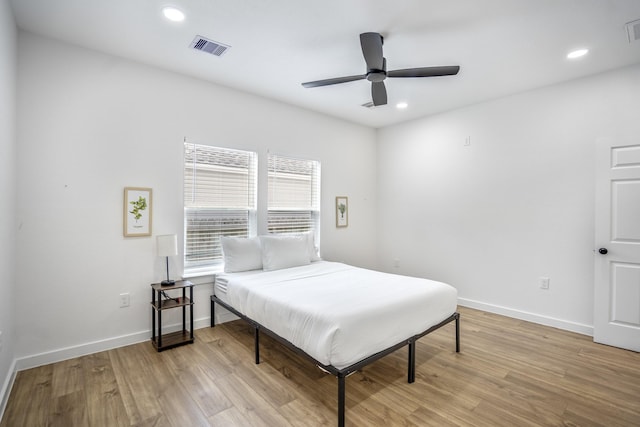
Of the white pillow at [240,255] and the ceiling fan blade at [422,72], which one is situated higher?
the ceiling fan blade at [422,72]

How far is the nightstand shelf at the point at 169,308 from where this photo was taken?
294 centimetres

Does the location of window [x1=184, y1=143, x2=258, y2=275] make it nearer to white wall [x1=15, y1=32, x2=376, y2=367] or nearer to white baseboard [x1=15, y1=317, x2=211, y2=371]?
white wall [x1=15, y1=32, x2=376, y2=367]

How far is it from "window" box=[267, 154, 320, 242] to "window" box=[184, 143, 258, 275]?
11.8 inches

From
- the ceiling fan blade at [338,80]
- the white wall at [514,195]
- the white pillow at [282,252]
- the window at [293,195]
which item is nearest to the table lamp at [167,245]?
the white pillow at [282,252]

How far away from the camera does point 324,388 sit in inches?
91.8

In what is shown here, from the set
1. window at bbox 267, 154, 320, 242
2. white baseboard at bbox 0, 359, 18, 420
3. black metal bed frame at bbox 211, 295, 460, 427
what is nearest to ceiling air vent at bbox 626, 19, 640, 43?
black metal bed frame at bbox 211, 295, 460, 427

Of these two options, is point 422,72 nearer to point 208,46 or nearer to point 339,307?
point 208,46

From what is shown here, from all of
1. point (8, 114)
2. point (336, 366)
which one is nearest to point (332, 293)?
point (336, 366)

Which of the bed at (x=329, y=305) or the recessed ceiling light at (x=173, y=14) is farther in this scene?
the recessed ceiling light at (x=173, y=14)

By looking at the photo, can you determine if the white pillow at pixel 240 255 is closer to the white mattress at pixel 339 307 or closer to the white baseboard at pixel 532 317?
the white mattress at pixel 339 307

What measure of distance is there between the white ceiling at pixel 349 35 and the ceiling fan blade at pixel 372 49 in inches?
6.3

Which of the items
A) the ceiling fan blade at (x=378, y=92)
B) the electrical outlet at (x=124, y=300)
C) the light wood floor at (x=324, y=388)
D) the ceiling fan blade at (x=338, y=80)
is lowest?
the light wood floor at (x=324, y=388)

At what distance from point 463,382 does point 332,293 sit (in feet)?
4.10

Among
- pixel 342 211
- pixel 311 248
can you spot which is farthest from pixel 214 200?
pixel 342 211
